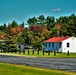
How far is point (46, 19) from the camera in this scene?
164375 millimetres

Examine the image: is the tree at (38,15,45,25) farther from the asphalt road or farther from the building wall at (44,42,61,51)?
the asphalt road

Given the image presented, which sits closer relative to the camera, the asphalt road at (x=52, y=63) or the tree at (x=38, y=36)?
the asphalt road at (x=52, y=63)

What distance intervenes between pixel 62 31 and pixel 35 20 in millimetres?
75946

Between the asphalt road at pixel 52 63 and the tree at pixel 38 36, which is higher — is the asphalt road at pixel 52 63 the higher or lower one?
the lower one

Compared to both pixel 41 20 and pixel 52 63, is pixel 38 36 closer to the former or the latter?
pixel 41 20

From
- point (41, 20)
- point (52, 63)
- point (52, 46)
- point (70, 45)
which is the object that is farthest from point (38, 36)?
point (52, 63)

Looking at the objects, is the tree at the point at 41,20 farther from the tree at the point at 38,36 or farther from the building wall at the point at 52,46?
the building wall at the point at 52,46

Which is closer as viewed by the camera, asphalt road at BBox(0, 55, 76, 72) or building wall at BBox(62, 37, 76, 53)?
asphalt road at BBox(0, 55, 76, 72)

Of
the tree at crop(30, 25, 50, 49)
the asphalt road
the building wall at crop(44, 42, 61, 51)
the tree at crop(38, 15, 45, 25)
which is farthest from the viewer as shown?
the tree at crop(38, 15, 45, 25)

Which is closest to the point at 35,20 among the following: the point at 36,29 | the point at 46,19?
the point at 46,19

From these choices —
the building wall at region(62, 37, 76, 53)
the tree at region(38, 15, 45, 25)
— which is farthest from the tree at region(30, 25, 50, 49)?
the tree at region(38, 15, 45, 25)

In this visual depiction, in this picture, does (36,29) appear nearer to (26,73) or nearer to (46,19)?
(46,19)

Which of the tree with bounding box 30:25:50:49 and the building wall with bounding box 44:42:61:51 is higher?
the tree with bounding box 30:25:50:49

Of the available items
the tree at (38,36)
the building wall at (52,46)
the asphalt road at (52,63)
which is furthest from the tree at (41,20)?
the asphalt road at (52,63)
